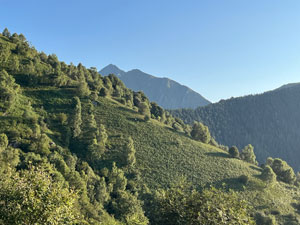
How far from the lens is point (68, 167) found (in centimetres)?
5491

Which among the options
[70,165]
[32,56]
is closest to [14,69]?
[32,56]

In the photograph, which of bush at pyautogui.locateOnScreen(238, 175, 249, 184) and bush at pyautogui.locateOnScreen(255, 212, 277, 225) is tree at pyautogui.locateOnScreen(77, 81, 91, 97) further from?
bush at pyautogui.locateOnScreen(255, 212, 277, 225)

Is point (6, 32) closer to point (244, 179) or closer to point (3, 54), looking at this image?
point (3, 54)

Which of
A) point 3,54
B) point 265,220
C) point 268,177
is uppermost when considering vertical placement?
point 3,54

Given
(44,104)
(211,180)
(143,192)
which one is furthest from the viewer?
(44,104)

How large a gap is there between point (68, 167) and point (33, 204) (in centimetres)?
4125

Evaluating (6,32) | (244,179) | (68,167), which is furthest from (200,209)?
(6,32)

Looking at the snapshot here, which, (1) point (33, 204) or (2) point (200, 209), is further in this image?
(2) point (200, 209)

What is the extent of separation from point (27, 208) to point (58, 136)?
5841 cm

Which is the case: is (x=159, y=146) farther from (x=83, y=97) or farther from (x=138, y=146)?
(x=83, y=97)

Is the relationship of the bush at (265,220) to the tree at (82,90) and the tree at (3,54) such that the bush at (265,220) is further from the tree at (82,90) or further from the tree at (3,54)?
the tree at (3,54)

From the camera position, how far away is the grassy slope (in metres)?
73.5

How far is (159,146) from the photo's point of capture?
91.4 metres

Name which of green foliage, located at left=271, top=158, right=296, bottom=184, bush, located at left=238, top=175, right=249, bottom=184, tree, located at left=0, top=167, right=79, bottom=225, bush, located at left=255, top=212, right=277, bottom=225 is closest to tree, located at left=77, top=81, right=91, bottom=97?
bush, located at left=238, top=175, right=249, bottom=184
